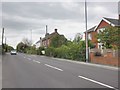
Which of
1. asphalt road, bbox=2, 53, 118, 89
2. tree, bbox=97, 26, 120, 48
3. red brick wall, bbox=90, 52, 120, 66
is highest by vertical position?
tree, bbox=97, 26, 120, 48

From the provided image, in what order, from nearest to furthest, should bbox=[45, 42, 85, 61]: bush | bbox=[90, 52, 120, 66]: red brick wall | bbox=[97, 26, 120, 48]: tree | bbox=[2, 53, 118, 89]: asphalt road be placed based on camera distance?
bbox=[2, 53, 118, 89]: asphalt road → bbox=[90, 52, 120, 66]: red brick wall → bbox=[45, 42, 85, 61]: bush → bbox=[97, 26, 120, 48]: tree

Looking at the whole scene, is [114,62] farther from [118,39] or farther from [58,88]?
[58,88]

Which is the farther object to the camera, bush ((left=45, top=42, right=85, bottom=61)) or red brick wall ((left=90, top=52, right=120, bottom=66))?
bush ((left=45, top=42, right=85, bottom=61))

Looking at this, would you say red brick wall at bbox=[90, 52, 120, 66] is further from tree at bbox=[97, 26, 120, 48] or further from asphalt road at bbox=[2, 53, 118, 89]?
asphalt road at bbox=[2, 53, 118, 89]

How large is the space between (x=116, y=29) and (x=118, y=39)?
8.56 ft

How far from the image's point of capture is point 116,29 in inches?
1406

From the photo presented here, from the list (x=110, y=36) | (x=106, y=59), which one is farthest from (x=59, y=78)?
(x=110, y=36)

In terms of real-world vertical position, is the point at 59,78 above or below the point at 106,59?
below

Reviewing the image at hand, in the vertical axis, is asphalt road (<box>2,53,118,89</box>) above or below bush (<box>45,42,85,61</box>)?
below

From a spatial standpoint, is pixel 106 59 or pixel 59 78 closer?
pixel 59 78

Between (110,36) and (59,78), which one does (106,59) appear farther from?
(59,78)

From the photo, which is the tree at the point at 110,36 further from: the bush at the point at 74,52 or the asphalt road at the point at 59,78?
the asphalt road at the point at 59,78

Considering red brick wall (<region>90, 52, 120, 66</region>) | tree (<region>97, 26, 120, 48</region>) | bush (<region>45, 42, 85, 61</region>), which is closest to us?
red brick wall (<region>90, 52, 120, 66</region>)

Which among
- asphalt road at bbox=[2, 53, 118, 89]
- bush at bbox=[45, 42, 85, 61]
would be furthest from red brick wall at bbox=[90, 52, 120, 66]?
asphalt road at bbox=[2, 53, 118, 89]
